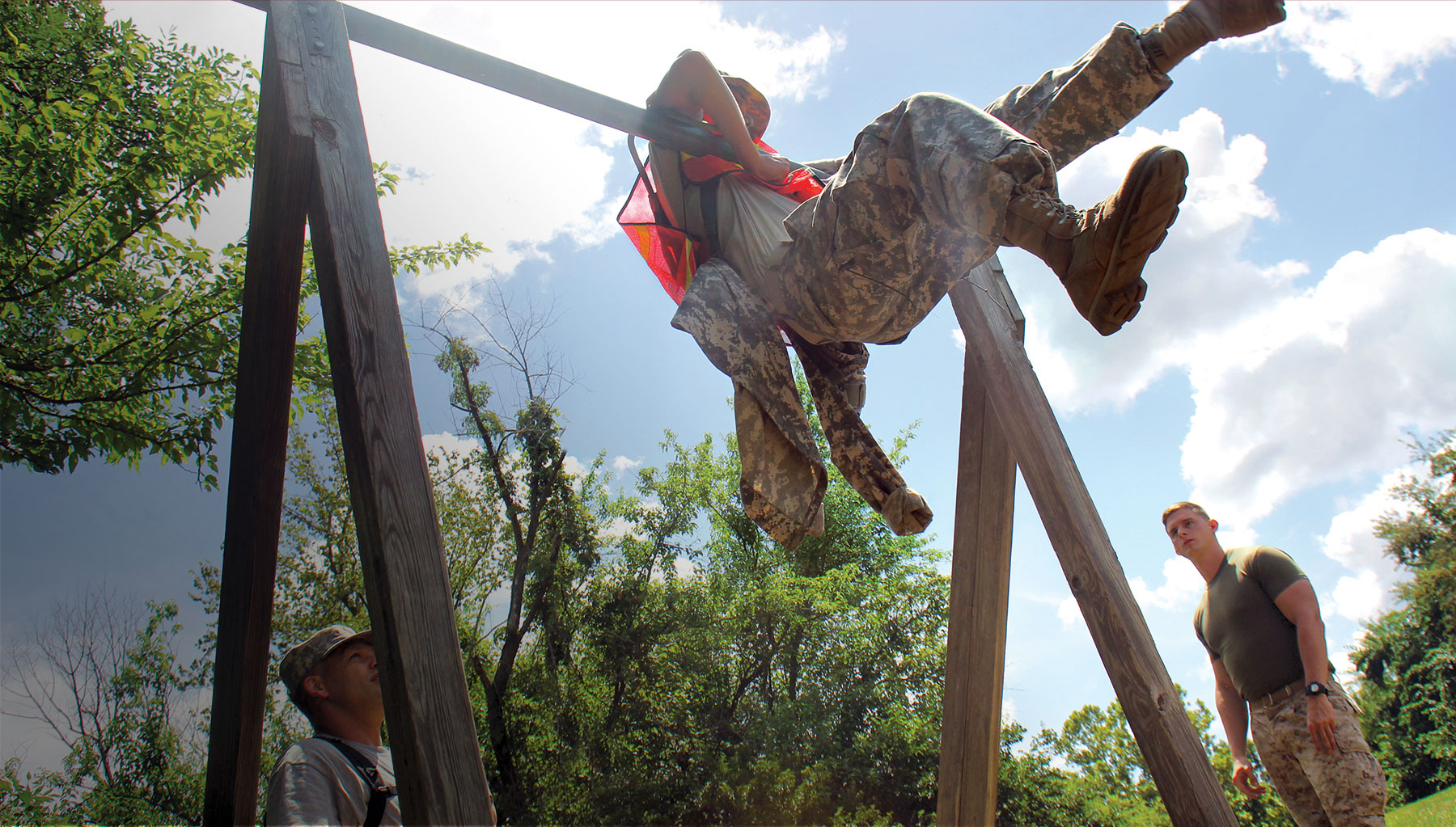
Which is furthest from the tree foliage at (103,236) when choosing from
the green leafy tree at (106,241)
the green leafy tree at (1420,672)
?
the green leafy tree at (1420,672)

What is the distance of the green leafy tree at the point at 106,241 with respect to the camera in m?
4.46

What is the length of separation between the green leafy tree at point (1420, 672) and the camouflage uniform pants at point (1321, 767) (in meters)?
14.8

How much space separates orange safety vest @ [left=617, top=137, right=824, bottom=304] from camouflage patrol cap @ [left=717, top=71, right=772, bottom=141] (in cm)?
7

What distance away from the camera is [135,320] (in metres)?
4.93

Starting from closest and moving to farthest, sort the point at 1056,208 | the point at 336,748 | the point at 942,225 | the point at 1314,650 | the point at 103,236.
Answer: the point at 1056,208
the point at 942,225
the point at 336,748
the point at 1314,650
the point at 103,236

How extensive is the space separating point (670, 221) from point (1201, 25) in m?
1.56

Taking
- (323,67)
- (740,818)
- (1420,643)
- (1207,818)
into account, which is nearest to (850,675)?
(740,818)

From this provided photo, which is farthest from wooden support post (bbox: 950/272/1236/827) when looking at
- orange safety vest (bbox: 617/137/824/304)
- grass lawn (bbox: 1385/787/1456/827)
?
grass lawn (bbox: 1385/787/1456/827)

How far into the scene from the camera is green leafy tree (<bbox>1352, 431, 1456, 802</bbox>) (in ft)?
44.1

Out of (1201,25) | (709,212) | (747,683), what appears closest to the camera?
(1201,25)

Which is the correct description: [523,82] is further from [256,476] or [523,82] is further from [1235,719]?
[1235,719]

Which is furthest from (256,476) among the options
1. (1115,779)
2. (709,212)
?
(1115,779)

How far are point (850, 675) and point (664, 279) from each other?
12144 millimetres

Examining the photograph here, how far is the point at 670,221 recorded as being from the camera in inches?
101
